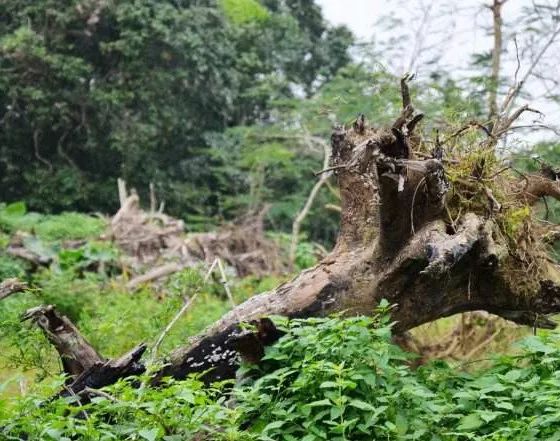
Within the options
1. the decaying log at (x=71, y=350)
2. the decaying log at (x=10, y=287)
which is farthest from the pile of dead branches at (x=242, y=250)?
the decaying log at (x=71, y=350)

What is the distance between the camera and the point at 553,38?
9312 millimetres

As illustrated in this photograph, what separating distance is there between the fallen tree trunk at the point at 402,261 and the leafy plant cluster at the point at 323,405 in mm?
455

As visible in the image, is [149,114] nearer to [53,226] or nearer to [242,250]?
[53,226]

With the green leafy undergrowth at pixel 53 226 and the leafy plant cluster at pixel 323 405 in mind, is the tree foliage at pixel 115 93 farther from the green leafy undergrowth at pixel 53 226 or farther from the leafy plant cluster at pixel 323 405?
the leafy plant cluster at pixel 323 405

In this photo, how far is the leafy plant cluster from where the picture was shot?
9.37 feet

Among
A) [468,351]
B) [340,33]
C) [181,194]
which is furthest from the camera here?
[340,33]

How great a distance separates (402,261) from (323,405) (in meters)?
1.34

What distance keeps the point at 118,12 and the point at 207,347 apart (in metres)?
15.1

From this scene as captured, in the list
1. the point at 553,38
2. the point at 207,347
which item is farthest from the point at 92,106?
the point at 207,347

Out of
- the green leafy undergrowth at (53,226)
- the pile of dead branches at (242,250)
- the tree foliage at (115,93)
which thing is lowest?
the pile of dead branches at (242,250)

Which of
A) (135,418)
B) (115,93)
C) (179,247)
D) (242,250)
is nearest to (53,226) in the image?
(179,247)

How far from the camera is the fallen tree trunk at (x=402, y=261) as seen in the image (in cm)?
384

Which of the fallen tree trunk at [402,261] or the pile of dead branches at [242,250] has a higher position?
the fallen tree trunk at [402,261]

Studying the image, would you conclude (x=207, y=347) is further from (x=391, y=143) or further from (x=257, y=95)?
(x=257, y=95)
